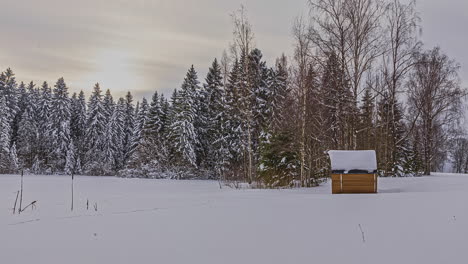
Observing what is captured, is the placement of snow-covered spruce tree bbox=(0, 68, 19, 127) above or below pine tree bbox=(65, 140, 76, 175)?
above

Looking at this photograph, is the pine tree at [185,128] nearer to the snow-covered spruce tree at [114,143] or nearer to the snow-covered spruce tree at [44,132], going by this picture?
the snow-covered spruce tree at [114,143]

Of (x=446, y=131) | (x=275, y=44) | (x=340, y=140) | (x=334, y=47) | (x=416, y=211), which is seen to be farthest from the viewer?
(x=446, y=131)

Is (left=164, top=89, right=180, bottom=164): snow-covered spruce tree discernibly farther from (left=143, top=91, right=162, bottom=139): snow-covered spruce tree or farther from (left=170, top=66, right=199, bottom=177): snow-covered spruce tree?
(left=143, top=91, right=162, bottom=139): snow-covered spruce tree

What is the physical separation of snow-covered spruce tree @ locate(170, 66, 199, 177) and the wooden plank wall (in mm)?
19910

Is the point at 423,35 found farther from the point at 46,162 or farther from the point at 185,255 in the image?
the point at 46,162

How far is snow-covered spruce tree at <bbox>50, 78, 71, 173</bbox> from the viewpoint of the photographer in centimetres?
3941

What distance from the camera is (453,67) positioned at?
20297 mm

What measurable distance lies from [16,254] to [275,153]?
40.8 ft

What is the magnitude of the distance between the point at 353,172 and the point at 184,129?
2016cm

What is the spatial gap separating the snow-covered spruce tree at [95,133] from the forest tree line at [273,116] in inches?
5.4

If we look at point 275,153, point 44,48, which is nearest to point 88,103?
point 44,48

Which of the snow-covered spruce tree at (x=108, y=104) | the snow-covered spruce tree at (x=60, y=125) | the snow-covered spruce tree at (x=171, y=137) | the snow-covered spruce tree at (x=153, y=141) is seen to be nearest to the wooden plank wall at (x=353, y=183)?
the snow-covered spruce tree at (x=171, y=137)

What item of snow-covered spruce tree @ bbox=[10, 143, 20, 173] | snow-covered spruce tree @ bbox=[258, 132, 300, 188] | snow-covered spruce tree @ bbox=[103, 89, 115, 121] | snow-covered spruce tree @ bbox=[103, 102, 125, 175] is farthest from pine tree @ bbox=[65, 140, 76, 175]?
snow-covered spruce tree @ bbox=[258, 132, 300, 188]

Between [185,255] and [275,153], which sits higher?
[275,153]
